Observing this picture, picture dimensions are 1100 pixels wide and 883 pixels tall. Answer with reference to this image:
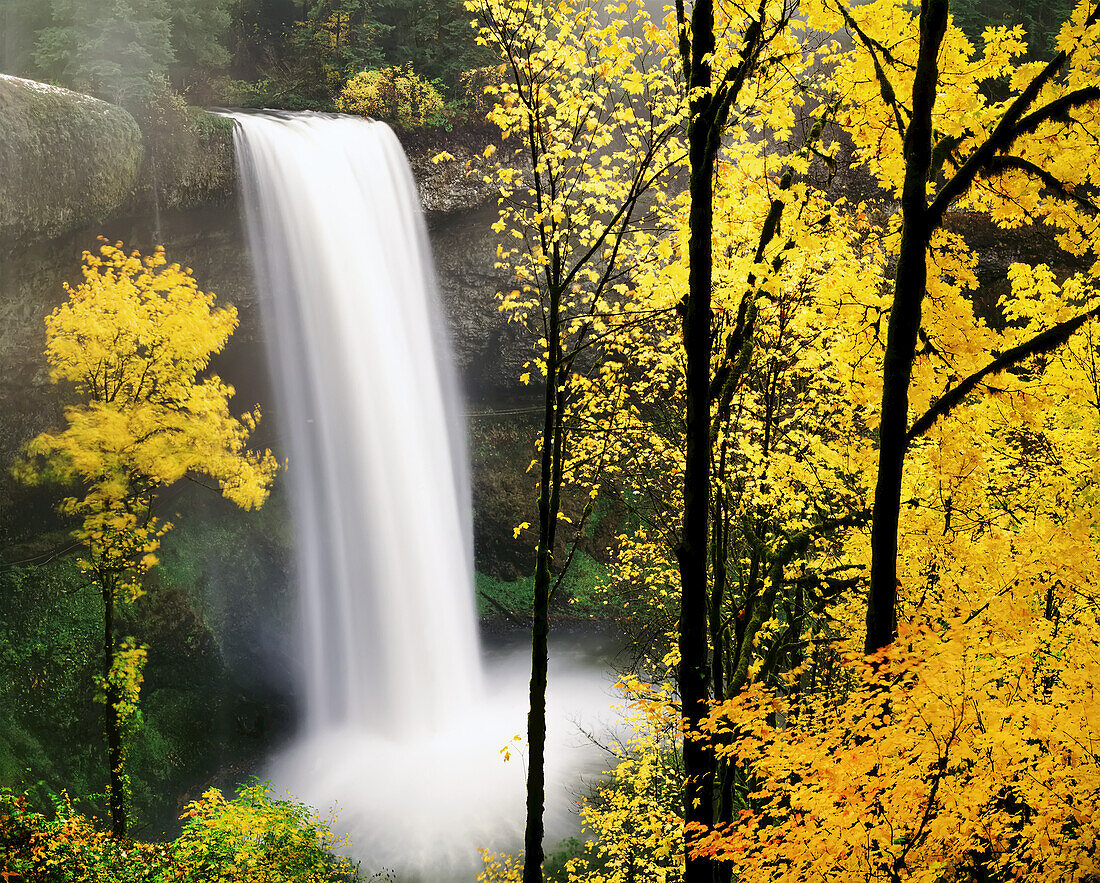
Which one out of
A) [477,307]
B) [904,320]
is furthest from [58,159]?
[904,320]

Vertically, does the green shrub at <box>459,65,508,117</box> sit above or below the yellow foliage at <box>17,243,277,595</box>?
above

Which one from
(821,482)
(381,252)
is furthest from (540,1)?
(381,252)

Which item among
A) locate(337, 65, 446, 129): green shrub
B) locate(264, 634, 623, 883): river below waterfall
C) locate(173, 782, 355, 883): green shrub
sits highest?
locate(337, 65, 446, 129): green shrub

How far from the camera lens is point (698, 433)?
17.1ft

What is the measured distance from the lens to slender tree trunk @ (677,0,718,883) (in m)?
5.02

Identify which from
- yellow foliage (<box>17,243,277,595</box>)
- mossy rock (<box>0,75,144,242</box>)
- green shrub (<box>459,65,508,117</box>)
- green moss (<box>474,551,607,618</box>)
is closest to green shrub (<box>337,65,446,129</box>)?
green shrub (<box>459,65,508,117</box>)

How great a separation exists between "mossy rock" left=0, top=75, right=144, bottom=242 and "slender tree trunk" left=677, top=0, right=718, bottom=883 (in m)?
A: 12.2

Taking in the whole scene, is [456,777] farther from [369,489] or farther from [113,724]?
[369,489]

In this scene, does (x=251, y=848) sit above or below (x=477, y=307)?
below

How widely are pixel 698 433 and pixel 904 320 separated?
1544 mm

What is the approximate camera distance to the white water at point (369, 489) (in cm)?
1600

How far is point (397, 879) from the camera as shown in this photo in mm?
11477

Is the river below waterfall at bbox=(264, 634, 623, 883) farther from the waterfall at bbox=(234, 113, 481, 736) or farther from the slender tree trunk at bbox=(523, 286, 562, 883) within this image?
the slender tree trunk at bbox=(523, 286, 562, 883)

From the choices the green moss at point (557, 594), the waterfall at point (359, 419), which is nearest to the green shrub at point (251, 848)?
the waterfall at point (359, 419)
